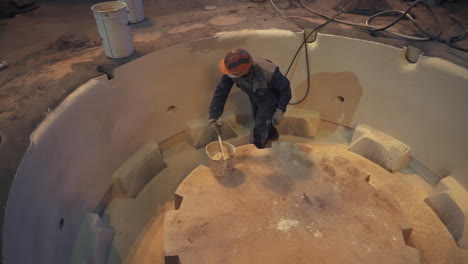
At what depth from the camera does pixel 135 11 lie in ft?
11.0

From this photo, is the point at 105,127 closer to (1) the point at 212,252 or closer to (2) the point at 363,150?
(1) the point at 212,252

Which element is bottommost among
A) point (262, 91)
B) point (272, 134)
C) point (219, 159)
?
point (272, 134)

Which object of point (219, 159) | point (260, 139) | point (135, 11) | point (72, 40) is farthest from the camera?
point (135, 11)

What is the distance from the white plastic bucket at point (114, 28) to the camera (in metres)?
2.50

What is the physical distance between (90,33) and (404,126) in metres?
3.13

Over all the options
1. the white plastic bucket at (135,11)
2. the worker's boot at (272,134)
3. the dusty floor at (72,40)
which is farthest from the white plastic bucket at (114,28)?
the worker's boot at (272,134)

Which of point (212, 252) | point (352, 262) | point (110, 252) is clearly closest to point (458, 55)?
point (352, 262)

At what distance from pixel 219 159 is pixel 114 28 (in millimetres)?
1365

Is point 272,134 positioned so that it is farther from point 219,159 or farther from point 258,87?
point 219,159

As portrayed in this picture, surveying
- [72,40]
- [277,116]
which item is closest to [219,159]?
[277,116]

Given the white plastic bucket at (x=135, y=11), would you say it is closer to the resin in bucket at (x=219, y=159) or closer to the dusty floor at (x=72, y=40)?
the dusty floor at (x=72, y=40)

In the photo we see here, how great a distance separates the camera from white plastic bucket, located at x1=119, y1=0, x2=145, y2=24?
3.27 m

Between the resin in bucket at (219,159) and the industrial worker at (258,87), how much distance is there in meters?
0.20

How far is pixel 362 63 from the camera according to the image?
10.2 ft
